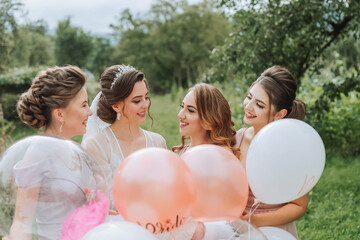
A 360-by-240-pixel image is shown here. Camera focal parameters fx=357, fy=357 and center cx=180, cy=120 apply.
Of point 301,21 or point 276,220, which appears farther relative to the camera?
point 301,21

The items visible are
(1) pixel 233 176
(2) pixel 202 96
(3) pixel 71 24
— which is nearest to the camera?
(1) pixel 233 176

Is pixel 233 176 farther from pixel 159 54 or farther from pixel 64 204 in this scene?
pixel 159 54

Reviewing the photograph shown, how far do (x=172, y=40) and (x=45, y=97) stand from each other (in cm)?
2808

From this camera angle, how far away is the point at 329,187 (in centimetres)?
562

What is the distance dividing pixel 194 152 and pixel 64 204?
732 millimetres

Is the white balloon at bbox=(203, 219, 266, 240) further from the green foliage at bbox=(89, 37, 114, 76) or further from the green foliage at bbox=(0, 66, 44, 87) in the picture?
the green foliage at bbox=(89, 37, 114, 76)

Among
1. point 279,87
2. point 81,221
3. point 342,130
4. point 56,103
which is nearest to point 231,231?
point 81,221

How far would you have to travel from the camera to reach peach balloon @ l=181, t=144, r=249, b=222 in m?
1.88

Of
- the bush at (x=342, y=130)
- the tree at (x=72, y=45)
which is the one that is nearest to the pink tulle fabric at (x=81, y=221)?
the bush at (x=342, y=130)

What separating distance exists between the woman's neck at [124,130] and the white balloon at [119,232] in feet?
3.97

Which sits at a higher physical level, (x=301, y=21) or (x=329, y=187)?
(x=301, y=21)

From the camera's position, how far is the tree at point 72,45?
33525 mm

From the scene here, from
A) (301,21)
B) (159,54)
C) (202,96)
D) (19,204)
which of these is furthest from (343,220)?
(159,54)

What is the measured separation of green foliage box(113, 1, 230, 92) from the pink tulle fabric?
26862 mm
